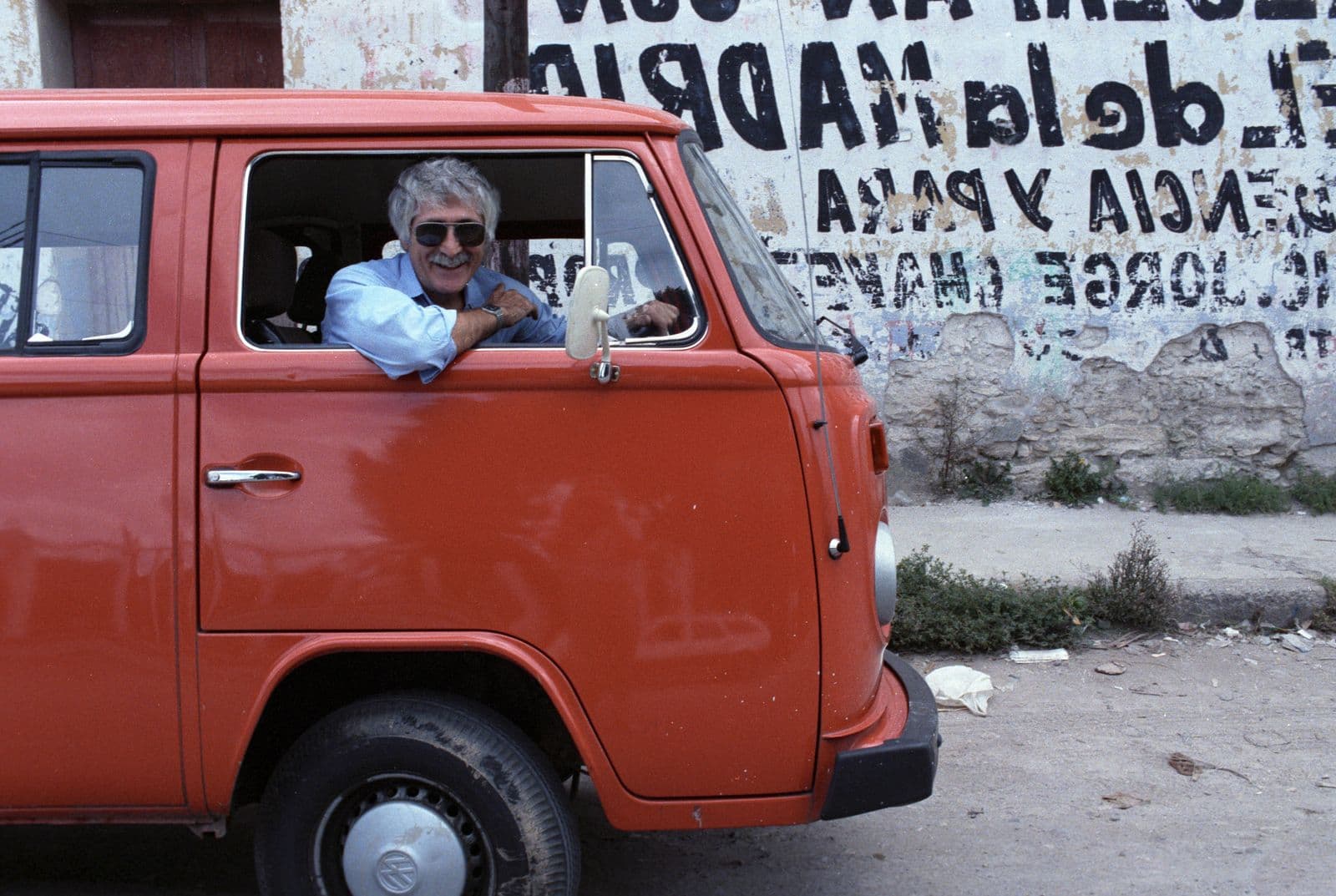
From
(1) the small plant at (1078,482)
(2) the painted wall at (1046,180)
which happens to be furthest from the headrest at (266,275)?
(1) the small plant at (1078,482)

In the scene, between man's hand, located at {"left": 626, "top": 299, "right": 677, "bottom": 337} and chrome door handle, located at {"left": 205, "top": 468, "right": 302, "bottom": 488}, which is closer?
chrome door handle, located at {"left": 205, "top": 468, "right": 302, "bottom": 488}

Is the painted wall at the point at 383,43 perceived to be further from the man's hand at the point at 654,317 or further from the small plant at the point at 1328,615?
the small plant at the point at 1328,615

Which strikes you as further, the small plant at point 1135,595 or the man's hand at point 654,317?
the small plant at point 1135,595

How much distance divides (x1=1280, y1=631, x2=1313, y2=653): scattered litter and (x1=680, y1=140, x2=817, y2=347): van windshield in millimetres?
3351

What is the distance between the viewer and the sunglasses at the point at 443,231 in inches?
110

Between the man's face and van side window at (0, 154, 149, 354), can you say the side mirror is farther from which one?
van side window at (0, 154, 149, 354)

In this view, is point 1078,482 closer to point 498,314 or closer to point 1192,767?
point 1192,767

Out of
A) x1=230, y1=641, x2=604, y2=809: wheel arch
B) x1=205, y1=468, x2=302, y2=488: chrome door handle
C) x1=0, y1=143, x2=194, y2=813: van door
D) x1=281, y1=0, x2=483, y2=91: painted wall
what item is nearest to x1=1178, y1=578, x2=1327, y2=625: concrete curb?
x1=230, y1=641, x2=604, y2=809: wheel arch

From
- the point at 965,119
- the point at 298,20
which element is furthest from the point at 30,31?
the point at 965,119

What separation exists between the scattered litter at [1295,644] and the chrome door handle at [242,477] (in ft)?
14.7

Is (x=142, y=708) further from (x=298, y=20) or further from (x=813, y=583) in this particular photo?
(x=298, y=20)

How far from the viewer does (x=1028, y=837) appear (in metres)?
3.57

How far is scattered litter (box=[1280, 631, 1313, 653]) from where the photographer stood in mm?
5186

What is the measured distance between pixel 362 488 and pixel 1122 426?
5.90m
